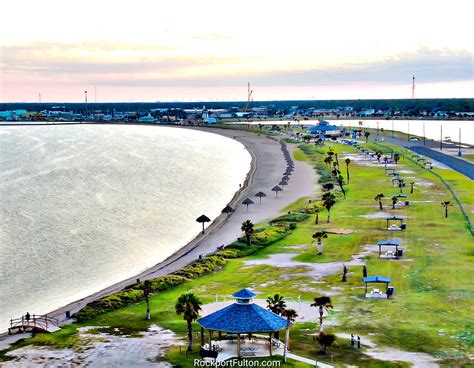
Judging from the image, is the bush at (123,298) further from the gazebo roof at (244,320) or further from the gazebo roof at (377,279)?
the gazebo roof at (377,279)

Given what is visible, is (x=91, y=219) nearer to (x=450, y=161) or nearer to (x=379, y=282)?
(x=379, y=282)

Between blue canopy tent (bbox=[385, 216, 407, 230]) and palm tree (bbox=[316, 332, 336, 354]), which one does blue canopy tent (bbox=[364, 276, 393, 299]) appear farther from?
blue canopy tent (bbox=[385, 216, 407, 230])

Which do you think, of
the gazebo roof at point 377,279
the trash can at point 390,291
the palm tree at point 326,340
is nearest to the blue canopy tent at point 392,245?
the gazebo roof at point 377,279

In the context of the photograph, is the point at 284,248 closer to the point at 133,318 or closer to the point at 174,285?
the point at 174,285

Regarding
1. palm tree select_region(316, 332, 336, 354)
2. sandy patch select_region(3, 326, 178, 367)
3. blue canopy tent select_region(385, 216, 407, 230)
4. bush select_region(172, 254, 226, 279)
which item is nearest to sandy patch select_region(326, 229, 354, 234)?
blue canopy tent select_region(385, 216, 407, 230)

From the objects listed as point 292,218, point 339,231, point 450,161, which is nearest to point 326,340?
point 339,231

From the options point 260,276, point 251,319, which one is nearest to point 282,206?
point 260,276
